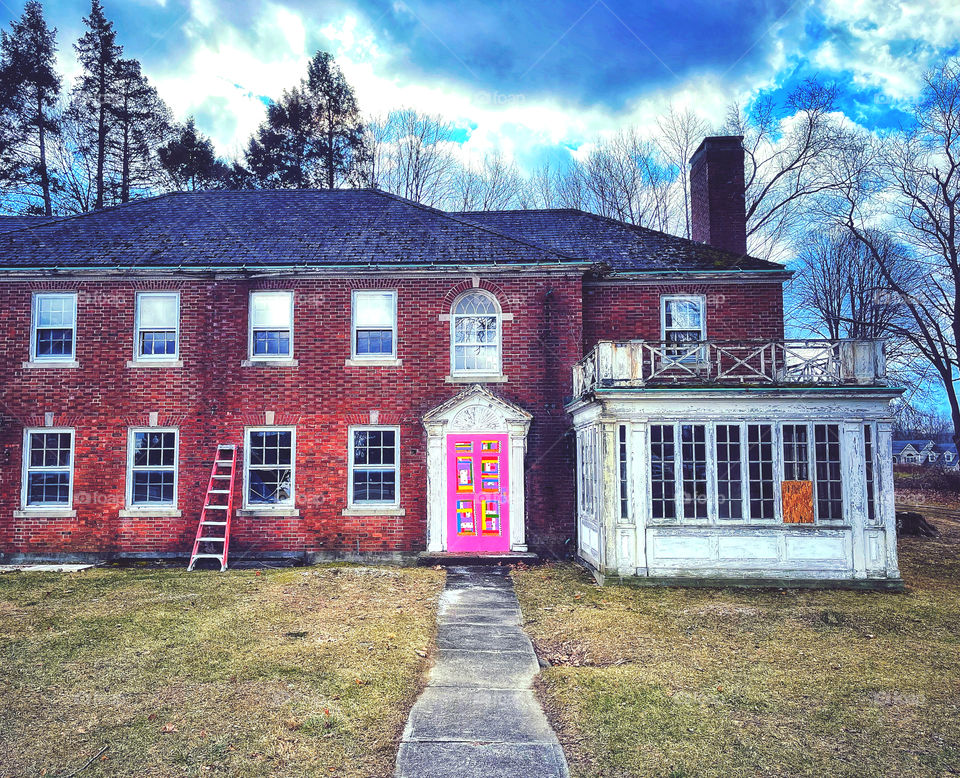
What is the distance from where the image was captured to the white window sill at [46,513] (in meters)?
14.3

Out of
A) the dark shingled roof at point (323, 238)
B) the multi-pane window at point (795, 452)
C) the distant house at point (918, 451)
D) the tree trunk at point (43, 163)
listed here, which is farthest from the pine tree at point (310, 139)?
the distant house at point (918, 451)

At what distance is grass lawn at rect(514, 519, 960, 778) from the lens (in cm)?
517

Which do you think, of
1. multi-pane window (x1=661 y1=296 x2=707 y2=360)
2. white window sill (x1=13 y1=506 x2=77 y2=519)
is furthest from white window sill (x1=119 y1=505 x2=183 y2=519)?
multi-pane window (x1=661 y1=296 x2=707 y2=360)

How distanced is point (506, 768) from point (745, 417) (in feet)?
27.4

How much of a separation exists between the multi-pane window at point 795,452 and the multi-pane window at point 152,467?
42.7ft

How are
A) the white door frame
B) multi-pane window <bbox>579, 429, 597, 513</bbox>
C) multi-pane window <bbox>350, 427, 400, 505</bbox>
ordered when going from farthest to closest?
multi-pane window <bbox>350, 427, 400, 505</bbox> < the white door frame < multi-pane window <bbox>579, 429, 597, 513</bbox>

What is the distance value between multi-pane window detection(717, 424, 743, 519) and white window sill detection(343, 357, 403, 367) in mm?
7169

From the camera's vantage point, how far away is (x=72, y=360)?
1470 centimetres

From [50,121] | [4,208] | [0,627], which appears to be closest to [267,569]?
[0,627]

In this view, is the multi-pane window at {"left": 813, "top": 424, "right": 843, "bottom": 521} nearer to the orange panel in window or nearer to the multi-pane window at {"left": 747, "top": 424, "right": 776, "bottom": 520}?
the orange panel in window

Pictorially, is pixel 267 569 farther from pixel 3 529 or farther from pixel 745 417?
pixel 745 417

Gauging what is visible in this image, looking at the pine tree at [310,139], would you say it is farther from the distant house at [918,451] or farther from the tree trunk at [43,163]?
the distant house at [918,451]

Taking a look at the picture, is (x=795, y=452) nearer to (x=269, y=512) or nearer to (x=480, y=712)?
(x=480, y=712)

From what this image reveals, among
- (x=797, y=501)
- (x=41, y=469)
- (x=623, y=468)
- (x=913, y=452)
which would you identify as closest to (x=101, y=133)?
(x=41, y=469)
